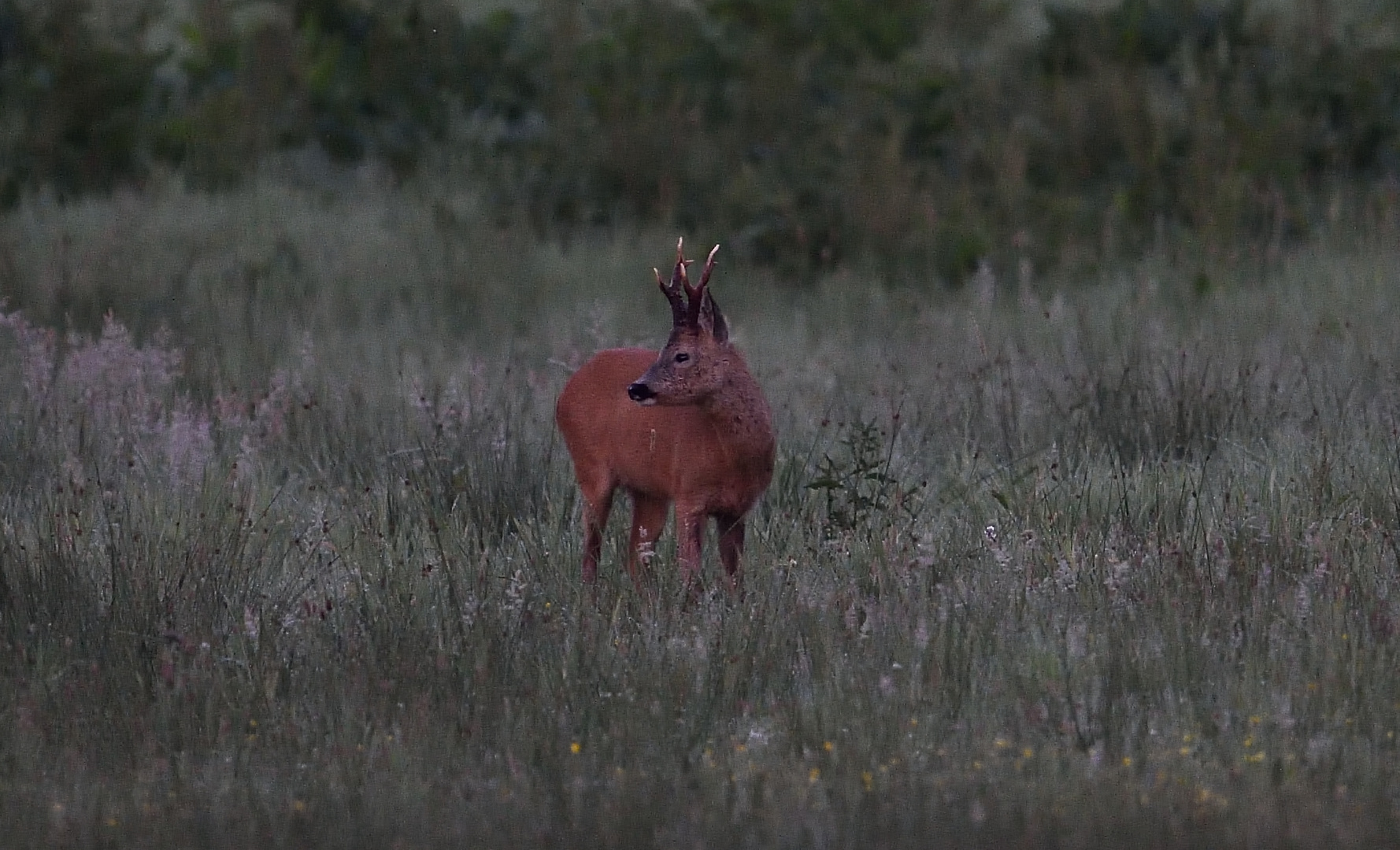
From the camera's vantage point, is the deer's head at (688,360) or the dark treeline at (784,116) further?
the dark treeline at (784,116)

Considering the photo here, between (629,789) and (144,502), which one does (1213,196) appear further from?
(629,789)

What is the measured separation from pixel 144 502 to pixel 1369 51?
11530 mm

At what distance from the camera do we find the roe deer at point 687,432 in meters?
6.07

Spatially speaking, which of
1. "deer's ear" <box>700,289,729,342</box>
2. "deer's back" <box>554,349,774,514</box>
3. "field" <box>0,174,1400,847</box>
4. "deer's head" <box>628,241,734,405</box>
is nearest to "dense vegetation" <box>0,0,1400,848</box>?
"field" <box>0,174,1400,847</box>

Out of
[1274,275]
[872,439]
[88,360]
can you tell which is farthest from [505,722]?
[1274,275]

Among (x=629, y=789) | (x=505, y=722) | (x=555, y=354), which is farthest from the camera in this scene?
(x=555, y=354)

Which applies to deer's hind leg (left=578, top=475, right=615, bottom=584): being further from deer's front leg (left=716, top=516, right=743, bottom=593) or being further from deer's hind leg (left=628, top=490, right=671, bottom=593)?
deer's front leg (left=716, top=516, right=743, bottom=593)

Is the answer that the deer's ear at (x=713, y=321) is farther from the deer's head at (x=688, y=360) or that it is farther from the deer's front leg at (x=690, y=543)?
the deer's front leg at (x=690, y=543)

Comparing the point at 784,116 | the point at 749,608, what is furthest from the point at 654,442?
the point at 784,116

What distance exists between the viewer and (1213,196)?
1356 cm

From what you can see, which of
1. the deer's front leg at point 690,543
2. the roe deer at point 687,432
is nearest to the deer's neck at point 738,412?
the roe deer at point 687,432

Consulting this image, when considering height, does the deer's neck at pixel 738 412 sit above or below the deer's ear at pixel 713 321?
below

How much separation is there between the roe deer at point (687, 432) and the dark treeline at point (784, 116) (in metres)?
6.84

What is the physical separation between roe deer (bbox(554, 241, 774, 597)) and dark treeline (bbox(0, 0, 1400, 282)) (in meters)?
6.84
